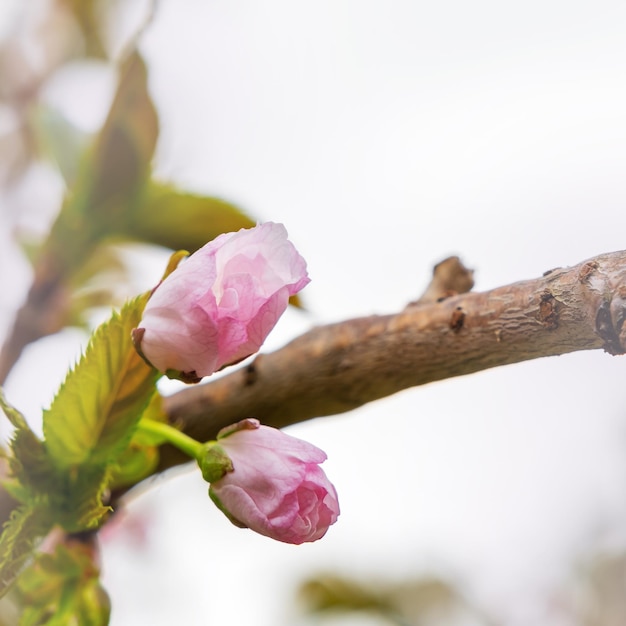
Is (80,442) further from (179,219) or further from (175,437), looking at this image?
(179,219)

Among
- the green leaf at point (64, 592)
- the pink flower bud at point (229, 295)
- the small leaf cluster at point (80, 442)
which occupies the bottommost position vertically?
the green leaf at point (64, 592)

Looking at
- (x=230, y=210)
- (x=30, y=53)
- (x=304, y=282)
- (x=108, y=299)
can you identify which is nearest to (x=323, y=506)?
(x=304, y=282)

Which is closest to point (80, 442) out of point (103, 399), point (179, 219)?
point (103, 399)

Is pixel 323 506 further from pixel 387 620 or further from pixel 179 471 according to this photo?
pixel 387 620

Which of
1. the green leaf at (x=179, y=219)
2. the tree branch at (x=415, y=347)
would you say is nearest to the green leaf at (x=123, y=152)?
the green leaf at (x=179, y=219)

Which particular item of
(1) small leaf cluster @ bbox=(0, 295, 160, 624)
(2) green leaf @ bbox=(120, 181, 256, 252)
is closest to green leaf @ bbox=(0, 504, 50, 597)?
(1) small leaf cluster @ bbox=(0, 295, 160, 624)

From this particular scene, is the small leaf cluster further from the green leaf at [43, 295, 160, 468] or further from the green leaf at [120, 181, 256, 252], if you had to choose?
the green leaf at [120, 181, 256, 252]

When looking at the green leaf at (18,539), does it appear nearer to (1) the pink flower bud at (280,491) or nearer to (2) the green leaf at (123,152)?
(1) the pink flower bud at (280,491)
